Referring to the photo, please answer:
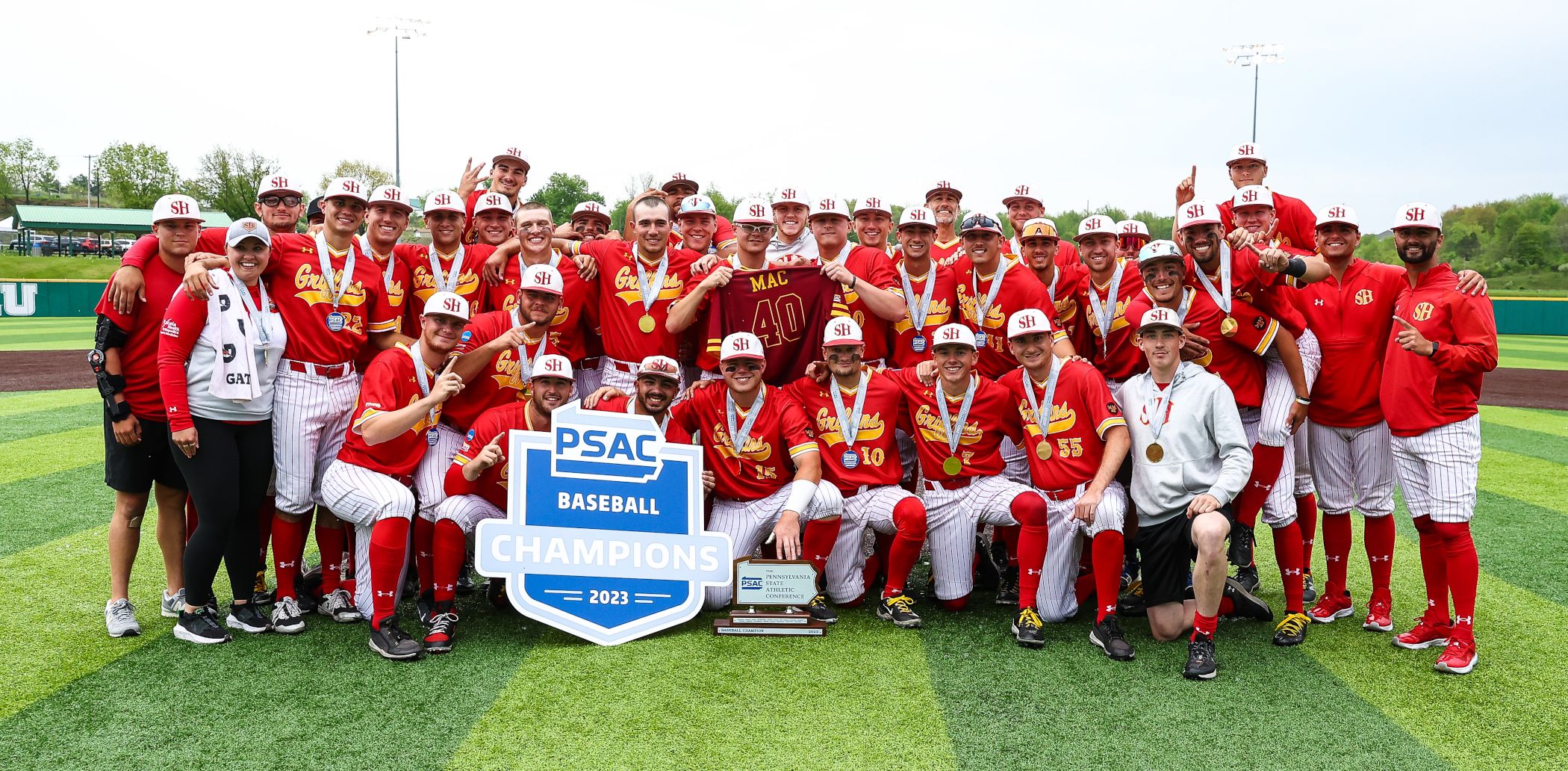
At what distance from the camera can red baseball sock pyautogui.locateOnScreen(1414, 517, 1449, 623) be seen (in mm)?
5531

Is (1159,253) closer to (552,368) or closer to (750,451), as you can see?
(750,451)

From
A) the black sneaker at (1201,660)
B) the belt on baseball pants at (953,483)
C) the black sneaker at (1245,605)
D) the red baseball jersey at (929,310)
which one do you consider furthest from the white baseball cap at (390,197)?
the black sneaker at (1245,605)

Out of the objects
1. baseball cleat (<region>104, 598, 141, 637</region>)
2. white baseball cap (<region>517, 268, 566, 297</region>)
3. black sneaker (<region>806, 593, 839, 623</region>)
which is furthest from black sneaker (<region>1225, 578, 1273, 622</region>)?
baseball cleat (<region>104, 598, 141, 637</region>)

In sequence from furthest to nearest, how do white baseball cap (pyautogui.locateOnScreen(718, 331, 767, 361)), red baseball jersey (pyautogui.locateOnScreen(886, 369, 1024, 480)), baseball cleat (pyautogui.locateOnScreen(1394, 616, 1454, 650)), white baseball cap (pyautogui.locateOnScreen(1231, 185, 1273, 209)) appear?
white baseball cap (pyautogui.locateOnScreen(1231, 185, 1273, 209)) < red baseball jersey (pyautogui.locateOnScreen(886, 369, 1024, 480)) < white baseball cap (pyautogui.locateOnScreen(718, 331, 767, 361)) < baseball cleat (pyautogui.locateOnScreen(1394, 616, 1454, 650))

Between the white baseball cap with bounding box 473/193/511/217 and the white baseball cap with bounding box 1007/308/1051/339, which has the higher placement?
the white baseball cap with bounding box 473/193/511/217

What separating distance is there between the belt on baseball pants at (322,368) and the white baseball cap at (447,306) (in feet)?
2.35

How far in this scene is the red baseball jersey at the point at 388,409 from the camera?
18.4ft

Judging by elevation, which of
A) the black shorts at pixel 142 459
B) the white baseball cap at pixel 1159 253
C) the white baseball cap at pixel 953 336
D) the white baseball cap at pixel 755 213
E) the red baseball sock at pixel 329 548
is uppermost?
the white baseball cap at pixel 755 213

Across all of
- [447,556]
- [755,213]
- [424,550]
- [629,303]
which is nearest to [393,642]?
[447,556]

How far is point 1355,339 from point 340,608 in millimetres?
6362

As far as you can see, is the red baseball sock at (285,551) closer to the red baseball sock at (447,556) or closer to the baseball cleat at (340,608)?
the baseball cleat at (340,608)

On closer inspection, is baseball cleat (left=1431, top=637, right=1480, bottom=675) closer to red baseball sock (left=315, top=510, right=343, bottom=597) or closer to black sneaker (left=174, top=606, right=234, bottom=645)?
red baseball sock (left=315, top=510, right=343, bottom=597)

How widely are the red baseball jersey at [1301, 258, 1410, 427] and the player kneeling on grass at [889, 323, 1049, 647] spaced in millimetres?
1884

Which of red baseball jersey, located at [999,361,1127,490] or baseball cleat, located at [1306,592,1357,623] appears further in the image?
baseball cleat, located at [1306,592,1357,623]
